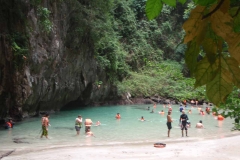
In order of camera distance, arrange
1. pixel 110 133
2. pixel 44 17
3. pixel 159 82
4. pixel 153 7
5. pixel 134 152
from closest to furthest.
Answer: pixel 153 7 < pixel 134 152 < pixel 110 133 < pixel 44 17 < pixel 159 82

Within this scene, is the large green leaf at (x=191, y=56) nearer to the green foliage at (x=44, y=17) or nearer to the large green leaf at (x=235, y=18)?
the large green leaf at (x=235, y=18)

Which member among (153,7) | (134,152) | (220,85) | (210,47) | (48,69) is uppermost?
(48,69)

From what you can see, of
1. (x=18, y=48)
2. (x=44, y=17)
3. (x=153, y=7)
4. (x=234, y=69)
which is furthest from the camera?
(x=44, y=17)

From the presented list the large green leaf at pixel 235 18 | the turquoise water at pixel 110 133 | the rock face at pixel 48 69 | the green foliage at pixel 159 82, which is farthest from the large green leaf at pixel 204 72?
the green foliage at pixel 159 82

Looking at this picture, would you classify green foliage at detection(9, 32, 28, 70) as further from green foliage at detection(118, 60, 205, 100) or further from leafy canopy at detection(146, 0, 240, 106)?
green foliage at detection(118, 60, 205, 100)

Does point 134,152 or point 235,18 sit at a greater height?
point 235,18

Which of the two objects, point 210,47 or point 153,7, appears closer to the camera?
point 210,47

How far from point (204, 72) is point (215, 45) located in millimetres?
80

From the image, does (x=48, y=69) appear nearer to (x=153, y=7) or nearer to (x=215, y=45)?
(x=153, y=7)

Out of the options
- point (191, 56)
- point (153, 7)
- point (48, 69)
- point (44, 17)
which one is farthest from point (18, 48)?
Result: point (191, 56)

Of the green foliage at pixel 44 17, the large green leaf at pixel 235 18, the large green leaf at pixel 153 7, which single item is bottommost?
the large green leaf at pixel 235 18

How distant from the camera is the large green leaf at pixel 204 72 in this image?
0.81 meters

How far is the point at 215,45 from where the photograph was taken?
80 centimetres

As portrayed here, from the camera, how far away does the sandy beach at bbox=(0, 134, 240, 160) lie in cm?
888
